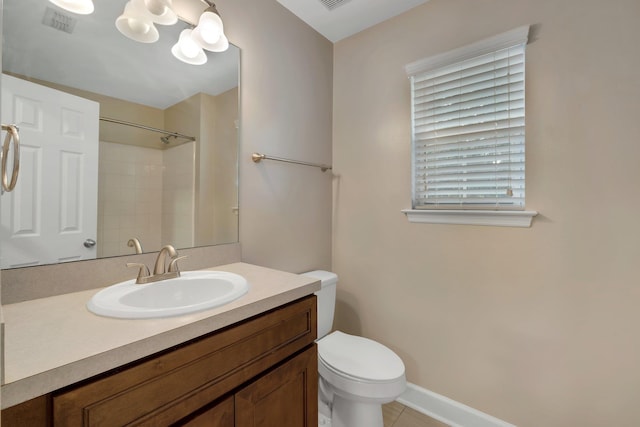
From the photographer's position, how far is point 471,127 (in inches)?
62.2

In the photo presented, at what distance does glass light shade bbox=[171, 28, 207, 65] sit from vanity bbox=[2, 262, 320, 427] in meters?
1.04

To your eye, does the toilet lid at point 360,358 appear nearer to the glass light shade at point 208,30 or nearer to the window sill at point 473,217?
the window sill at point 473,217

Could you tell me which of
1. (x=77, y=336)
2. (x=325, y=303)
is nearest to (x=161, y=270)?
(x=77, y=336)

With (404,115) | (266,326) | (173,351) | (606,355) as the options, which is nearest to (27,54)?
(173,351)

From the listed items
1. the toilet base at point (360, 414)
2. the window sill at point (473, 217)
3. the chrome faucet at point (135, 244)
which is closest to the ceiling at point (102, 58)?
the chrome faucet at point (135, 244)

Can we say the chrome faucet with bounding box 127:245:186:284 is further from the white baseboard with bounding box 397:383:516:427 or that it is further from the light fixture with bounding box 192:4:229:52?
the white baseboard with bounding box 397:383:516:427

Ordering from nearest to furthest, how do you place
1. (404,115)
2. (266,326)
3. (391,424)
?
(266,326) < (391,424) < (404,115)

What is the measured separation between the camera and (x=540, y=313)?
1392 millimetres

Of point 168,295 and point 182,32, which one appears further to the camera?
point 182,32

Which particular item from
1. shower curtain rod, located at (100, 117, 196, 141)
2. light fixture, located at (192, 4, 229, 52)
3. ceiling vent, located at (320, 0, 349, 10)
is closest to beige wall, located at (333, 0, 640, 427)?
ceiling vent, located at (320, 0, 349, 10)

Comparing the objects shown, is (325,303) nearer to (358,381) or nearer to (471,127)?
(358,381)

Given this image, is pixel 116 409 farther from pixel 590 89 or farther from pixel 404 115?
pixel 590 89

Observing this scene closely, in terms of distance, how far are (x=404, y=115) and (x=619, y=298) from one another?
1.34 m

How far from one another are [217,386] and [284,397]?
0.29m
